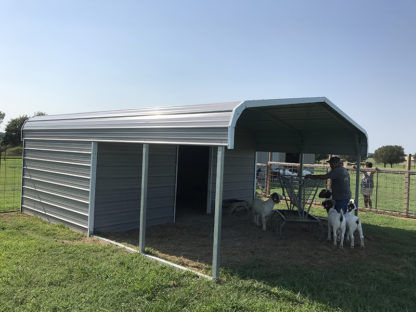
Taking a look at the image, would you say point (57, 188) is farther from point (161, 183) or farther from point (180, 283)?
point (180, 283)

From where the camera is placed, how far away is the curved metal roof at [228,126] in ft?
13.4

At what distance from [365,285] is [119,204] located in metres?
4.53

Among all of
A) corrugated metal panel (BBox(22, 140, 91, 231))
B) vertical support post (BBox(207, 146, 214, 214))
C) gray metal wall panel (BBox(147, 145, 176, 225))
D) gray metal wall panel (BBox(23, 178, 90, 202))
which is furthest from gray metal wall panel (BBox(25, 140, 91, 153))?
vertical support post (BBox(207, 146, 214, 214))

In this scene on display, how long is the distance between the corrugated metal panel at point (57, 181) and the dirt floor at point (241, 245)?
3.19 ft

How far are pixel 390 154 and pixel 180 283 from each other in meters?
53.2

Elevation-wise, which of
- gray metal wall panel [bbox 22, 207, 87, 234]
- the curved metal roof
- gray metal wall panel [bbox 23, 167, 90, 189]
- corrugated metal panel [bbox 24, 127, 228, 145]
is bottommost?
gray metal wall panel [bbox 22, 207, 87, 234]

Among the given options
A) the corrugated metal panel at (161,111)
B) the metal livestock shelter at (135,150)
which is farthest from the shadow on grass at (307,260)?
the corrugated metal panel at (161,111)

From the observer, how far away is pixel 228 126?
3.79 metres

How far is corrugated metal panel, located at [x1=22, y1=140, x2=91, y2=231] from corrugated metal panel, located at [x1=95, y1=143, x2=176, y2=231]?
29cm

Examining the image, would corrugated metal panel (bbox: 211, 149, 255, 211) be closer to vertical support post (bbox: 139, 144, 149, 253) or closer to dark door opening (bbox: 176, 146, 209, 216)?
dark door opening (bbox: 176, 146, 209, 216)

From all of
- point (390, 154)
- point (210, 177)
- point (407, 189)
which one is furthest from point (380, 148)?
point (210, 177)

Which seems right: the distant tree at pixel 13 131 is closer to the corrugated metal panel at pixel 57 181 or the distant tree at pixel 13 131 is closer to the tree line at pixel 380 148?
the tree line at pixel 380 148

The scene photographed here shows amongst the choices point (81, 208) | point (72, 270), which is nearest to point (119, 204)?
point (81, 208)

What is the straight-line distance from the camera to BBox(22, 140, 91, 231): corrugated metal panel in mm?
6258
